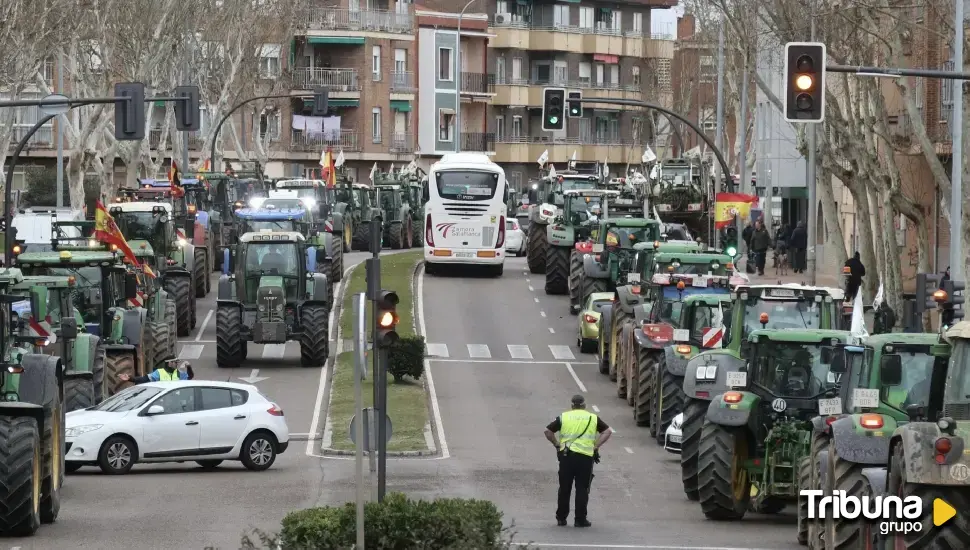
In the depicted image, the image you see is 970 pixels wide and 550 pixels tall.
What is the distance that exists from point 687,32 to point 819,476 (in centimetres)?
11292

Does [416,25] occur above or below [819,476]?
above

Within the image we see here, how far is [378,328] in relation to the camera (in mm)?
18500

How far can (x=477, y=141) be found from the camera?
101750 mm

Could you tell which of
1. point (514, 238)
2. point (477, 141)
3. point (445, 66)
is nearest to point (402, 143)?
point (445, 66)

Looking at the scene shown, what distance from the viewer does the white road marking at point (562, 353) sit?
4169 centimetres

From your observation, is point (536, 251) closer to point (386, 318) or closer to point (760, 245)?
point (760, 245)

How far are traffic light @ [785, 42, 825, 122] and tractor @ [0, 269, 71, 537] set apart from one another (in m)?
8.95

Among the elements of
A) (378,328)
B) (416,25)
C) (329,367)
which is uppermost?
(416,25)

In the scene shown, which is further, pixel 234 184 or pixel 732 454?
pixel 234 184

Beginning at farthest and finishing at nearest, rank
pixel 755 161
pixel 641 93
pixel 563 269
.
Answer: pixel 641 93
pixel 755 161
pixel 563 269

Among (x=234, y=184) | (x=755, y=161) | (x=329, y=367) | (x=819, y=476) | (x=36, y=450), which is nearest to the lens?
(x=819, y=476)

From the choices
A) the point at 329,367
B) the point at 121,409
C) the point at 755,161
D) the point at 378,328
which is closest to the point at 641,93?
the point at 755,161

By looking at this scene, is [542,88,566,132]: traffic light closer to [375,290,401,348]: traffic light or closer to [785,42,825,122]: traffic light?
[785,42,825,122]: traffic light

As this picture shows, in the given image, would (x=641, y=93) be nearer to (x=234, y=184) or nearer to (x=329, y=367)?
(x=234, y=184)
